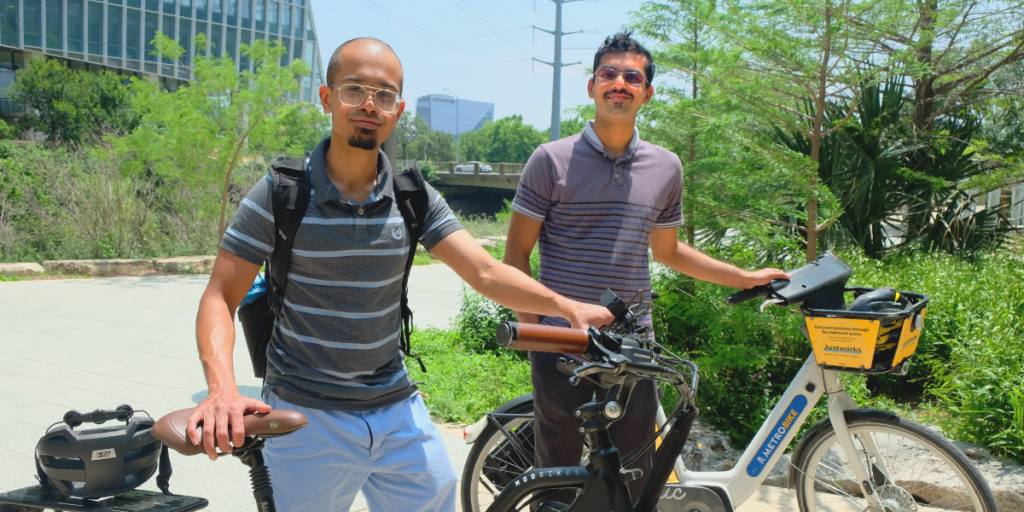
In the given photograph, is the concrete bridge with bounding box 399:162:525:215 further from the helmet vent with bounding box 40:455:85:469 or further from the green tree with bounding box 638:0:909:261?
the helmet vent with bounding box 40:455:85:469

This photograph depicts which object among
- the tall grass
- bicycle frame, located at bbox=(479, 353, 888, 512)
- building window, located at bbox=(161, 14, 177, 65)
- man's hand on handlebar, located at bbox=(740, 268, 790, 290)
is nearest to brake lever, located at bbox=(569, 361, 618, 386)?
bicycle frame, located at bbox=(479, 353, 888, 512)

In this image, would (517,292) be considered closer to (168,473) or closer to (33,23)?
(168,473)

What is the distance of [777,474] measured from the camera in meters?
4.01

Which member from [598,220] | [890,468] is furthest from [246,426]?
[890,468]

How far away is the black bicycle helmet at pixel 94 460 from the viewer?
213cm

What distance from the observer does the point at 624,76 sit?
8.69 ft

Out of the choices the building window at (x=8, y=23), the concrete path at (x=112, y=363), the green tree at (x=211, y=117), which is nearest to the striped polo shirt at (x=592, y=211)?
the concrete path at (x=112, y=363)

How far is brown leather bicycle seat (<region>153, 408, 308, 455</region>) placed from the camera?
1.50 metres

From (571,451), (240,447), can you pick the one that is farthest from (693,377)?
(240,447)

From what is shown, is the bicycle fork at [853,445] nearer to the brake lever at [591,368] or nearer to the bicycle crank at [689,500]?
the bicycle crank at [689,500]

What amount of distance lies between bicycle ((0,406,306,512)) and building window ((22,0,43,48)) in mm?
49118

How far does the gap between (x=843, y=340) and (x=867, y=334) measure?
3.3 inches

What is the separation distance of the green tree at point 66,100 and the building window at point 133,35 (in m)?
9.36

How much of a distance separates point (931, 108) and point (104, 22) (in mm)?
48303
